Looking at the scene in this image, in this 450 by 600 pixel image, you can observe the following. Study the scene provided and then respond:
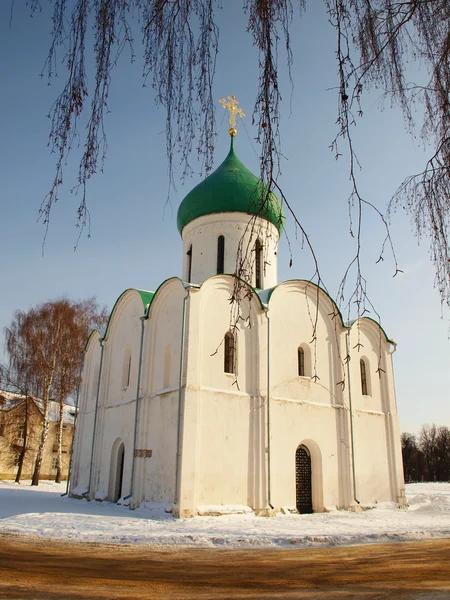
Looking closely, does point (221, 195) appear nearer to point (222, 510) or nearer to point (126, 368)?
point (126, 368)

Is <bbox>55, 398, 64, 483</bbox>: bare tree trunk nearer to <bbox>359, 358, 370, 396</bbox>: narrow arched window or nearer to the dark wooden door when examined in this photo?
the dark wooden door

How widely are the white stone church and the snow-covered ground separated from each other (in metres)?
0.58

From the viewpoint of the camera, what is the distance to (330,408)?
13.6 meters

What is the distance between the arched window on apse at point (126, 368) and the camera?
565 inches

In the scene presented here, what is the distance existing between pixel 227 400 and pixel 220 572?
6.27m

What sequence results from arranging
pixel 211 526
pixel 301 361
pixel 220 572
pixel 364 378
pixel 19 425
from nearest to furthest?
pixel 220 572
pixel 211 526
pixel 301 361
pixel 364 378
pixel 19 425

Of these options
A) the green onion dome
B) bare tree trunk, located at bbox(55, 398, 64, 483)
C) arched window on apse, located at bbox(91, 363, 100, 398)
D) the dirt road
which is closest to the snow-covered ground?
the dirt road

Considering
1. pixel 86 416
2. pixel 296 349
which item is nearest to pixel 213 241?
pixel 296 349

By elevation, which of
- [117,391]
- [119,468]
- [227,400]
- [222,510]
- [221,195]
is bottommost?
[222,510]

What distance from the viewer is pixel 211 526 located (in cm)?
961

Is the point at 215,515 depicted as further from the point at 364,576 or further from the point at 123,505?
the point at 364,576

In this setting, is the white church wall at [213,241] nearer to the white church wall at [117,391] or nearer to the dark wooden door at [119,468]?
the white church wall at [117,391]

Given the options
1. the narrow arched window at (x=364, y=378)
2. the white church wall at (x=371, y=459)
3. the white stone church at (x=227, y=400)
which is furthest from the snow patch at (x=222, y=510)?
the narrow arched window at (x=364, y=378)

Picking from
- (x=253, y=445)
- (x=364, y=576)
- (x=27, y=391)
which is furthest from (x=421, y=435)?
(x=364, y=576)
